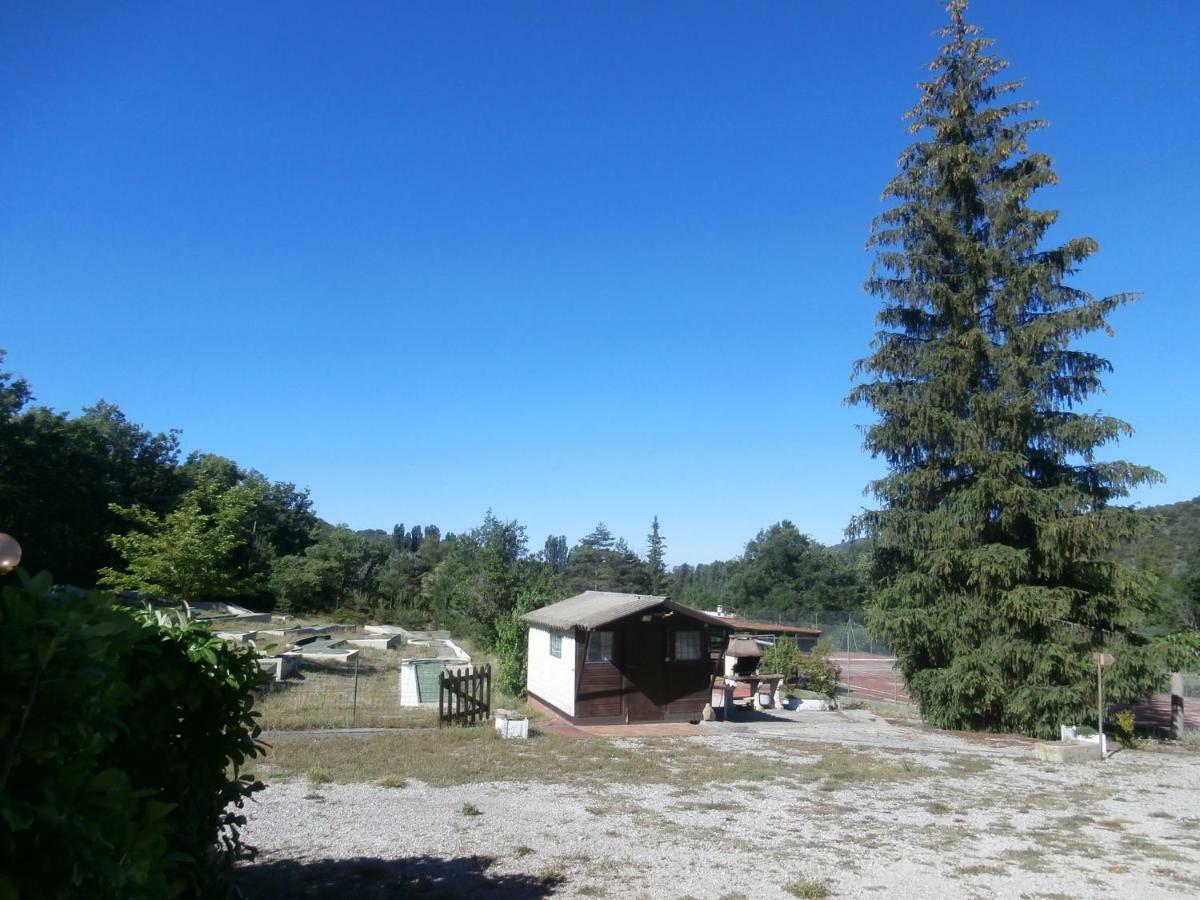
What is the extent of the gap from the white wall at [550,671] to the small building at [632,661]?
0.02 m

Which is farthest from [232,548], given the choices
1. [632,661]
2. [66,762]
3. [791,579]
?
[791,579]

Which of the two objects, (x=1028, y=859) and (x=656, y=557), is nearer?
(x=1028, y=859)

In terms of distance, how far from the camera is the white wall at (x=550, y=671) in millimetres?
16828

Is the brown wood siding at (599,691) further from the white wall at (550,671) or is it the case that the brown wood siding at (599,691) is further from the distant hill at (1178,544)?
the distant hill at (1178,544)

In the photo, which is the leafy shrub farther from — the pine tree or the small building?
the pine tree

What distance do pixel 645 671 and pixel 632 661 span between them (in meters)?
0.38

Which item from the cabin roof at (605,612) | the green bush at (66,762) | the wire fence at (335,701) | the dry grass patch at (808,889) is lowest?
the wire fence at (335,701)

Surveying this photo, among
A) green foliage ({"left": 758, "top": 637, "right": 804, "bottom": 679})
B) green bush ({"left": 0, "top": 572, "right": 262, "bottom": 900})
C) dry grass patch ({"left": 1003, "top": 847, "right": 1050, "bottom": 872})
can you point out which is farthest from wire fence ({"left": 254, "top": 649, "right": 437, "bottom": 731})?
green foliage ({"left": 758, "top": 637, "right": 804, "bottom": 679})

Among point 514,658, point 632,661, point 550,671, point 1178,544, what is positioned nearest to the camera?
point 632,661

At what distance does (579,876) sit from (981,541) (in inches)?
575

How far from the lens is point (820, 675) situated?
22.9m

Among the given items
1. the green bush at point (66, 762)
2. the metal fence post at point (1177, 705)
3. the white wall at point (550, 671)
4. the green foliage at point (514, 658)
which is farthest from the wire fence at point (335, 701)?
the metal fence post at point (1177, 705)

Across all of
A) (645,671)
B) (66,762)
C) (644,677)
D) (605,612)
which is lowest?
(644,677)

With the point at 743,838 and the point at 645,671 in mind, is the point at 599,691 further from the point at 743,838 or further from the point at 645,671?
the point at 743,838
